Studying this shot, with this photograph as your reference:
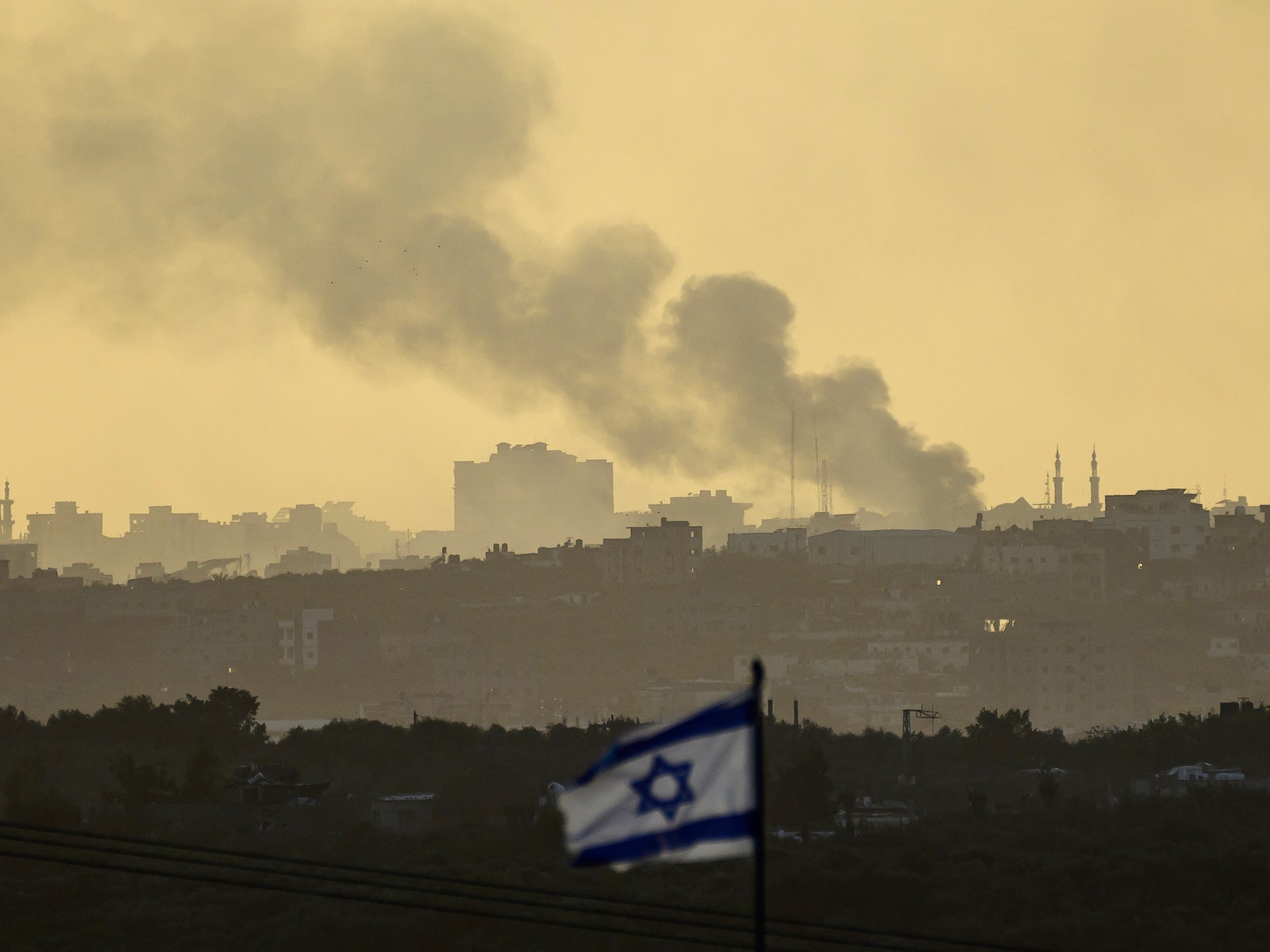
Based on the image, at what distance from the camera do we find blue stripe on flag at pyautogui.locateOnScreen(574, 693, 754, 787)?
1611cm

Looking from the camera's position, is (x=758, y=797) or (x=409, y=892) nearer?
(x=758, y=797)

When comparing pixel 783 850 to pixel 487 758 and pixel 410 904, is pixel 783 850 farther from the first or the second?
pixel 487 758

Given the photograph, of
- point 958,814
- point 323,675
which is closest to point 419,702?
point 323,675

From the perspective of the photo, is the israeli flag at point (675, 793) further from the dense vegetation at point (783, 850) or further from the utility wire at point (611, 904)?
the dense vegetation at point (783, 850)

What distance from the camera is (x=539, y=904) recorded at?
41.7 metres

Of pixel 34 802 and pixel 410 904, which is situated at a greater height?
pixel 34 802

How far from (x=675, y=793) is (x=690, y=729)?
0.47 metres

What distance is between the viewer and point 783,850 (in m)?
46.8

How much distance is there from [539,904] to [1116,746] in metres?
42.5

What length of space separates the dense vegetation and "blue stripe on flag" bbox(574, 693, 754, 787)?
23.6 metres

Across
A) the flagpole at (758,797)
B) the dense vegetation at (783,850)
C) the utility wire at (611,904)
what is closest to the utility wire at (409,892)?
the utility wire at (611,904)

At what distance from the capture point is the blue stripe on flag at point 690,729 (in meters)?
16.1

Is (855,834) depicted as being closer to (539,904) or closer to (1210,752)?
(539,904)

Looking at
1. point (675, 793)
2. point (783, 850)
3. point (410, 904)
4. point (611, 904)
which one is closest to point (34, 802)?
point (410, 904)
